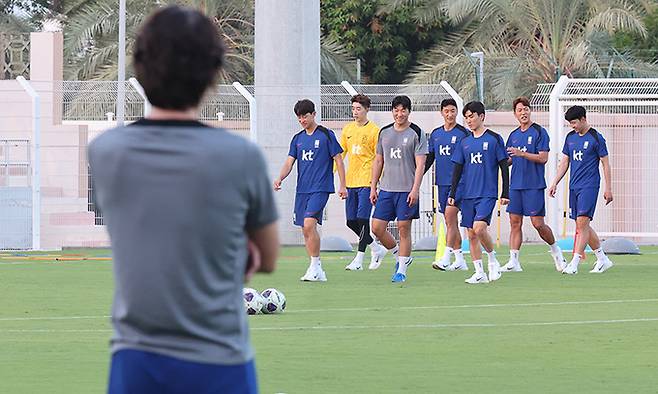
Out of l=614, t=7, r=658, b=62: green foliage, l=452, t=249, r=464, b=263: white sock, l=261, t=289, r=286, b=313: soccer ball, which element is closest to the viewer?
l=261, t=289, r=286, b=313: soccer ball

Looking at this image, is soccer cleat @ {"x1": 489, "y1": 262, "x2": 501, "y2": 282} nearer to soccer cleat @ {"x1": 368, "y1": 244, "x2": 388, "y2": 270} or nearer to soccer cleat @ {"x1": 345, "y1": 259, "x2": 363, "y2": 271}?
soccer cleat @ {"x1": 345, "y1": 259, "x2": 363, "y2": 271}

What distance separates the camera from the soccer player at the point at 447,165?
1947cm

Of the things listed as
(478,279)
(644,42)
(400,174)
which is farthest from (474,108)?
(644,42)

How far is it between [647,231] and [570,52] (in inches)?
454

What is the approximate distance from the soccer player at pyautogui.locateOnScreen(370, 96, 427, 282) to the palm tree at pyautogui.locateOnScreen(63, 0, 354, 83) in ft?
78.3

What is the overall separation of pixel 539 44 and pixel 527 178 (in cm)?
2193

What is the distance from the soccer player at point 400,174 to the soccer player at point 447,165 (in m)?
0.60

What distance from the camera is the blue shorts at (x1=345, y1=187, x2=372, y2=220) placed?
2036 cm

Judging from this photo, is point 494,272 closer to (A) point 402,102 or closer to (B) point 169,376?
(A) point 402,102

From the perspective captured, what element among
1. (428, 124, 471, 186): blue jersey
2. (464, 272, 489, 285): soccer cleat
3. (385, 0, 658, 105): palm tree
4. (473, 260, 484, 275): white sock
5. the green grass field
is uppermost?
(385, 0, 658, 105): palm tree

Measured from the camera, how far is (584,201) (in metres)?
19.6

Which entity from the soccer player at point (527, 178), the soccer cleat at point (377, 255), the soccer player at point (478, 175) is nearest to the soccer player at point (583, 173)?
the soccer player at point (527, 178)

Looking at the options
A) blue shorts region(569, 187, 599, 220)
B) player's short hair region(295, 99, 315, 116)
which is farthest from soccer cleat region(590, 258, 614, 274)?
player's short hair region(295, 99, 315, 116)

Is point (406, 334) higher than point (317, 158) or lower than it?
lower
